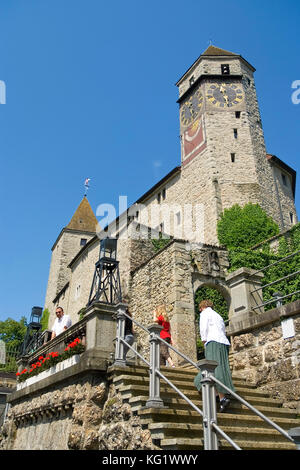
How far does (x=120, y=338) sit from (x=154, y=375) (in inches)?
54.4

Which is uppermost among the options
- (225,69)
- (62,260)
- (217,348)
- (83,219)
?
(225,69)

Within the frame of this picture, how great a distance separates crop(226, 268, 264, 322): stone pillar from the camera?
303 inches

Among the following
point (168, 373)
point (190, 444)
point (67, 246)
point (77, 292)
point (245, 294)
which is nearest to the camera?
point (190, 444)

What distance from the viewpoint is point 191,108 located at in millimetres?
26562

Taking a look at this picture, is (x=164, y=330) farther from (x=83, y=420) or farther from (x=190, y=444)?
(x=190, y=444)

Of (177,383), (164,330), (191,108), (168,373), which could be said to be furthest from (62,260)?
(177,383)

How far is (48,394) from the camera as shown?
316 inches

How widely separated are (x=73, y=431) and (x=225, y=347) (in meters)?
2.85

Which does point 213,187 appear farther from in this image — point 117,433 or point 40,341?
point 117,433

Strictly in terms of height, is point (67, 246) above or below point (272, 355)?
above

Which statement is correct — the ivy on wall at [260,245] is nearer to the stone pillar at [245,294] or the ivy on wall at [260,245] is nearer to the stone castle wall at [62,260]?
the stone pillar at [245,294]

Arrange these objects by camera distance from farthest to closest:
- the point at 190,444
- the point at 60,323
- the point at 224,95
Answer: the point at 224,95
the point at 60,323
the point at 190,444

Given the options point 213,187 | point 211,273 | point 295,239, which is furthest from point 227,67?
point 211,273

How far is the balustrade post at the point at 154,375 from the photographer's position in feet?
16.1
